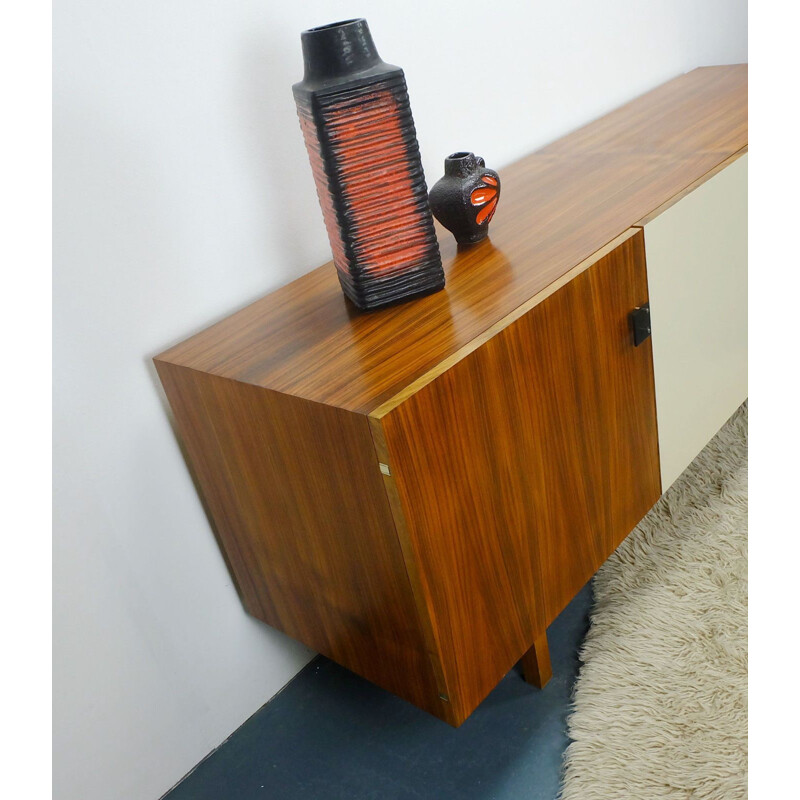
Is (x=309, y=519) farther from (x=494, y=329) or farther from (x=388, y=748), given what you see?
(x=388, y=748)

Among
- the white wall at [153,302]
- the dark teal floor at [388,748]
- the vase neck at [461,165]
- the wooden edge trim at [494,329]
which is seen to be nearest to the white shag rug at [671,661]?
the dark teal floor at [388,748]

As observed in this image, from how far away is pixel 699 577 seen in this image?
135 cm

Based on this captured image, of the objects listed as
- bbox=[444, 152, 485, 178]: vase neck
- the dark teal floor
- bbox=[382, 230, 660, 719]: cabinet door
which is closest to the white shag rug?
the dark teal floor

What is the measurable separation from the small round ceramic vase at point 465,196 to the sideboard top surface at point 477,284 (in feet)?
0.12

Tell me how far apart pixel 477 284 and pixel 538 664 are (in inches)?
22.3

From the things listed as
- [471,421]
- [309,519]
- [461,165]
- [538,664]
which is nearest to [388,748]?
[538,664]

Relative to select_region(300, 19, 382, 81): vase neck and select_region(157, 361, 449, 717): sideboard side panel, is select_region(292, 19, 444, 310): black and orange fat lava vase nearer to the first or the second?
select_region(300, 19, 382, 81): vase neck

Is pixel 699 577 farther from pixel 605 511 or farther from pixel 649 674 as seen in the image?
pixel 605 511

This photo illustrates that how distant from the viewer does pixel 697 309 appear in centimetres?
123
